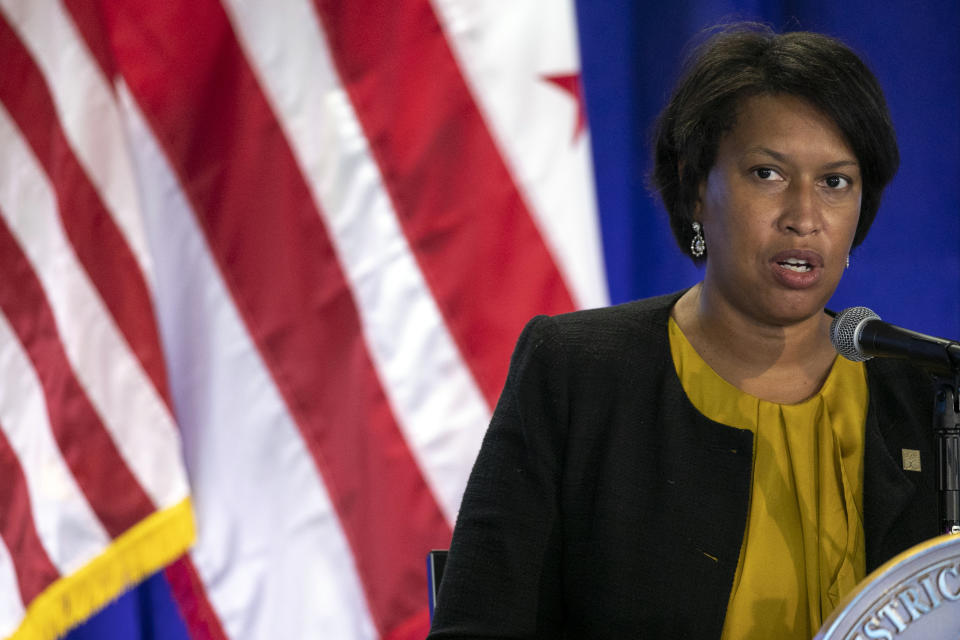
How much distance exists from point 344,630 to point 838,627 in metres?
1.45

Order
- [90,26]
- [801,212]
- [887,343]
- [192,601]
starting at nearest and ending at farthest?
[887,343]
[801,212]
[90,26]
[192,601]

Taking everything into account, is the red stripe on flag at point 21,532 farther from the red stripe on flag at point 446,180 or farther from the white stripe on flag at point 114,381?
the red stripe on flag at point 446,180

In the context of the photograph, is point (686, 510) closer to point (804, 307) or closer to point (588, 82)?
point (804, 307)

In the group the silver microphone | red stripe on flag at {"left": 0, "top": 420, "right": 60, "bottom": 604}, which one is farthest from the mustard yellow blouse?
red stripe on flag at {"left": 0, "top": 420, "right": 60, "bottom": 604}

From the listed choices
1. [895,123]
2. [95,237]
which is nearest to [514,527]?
[95,237]

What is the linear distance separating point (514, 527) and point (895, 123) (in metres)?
1.38

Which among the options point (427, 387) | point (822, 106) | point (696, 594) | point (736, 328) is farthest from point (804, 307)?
point (427, 387)

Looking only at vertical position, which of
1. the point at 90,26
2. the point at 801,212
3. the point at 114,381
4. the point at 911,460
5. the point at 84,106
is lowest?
the point at 911,460

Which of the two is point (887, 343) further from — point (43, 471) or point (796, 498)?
point (43, 471)

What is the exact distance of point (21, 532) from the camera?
212 cm

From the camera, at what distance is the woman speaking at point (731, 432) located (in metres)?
1.32

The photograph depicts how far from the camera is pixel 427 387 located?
214 centimetres

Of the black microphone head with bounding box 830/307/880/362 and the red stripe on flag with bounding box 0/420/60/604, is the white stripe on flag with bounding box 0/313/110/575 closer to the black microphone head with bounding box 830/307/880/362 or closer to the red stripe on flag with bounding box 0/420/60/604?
the red stripe on flag with bounding box 0/420/60/604

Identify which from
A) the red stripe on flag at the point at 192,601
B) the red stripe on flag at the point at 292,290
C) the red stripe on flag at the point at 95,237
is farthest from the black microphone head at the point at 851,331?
the red stripe on flag at the point at 192,601
